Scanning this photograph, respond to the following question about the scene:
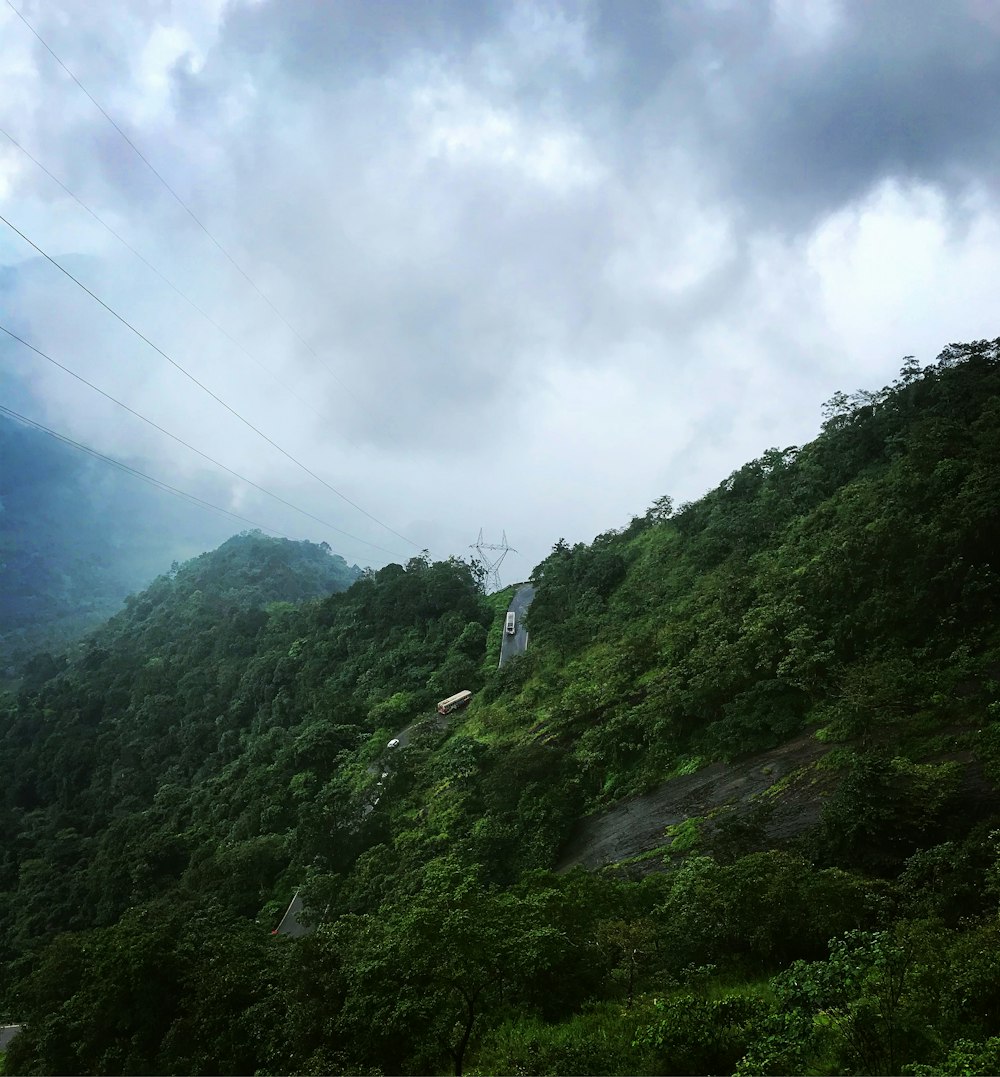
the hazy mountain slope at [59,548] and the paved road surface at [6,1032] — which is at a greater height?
the hazy mountain slope at [59,548]

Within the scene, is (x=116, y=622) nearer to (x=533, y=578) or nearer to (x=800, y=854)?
(x=533, y=578)

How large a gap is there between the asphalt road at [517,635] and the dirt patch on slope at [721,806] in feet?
83.0

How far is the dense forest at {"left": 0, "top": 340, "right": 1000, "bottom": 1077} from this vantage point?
1057cm

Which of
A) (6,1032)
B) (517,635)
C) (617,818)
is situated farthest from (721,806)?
(517,635)

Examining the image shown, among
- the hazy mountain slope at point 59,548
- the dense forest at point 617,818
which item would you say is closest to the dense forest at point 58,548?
the hazy mountain slope at point 59,548

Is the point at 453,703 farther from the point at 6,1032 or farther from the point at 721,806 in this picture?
the point at 6,1032

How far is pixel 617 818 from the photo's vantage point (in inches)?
923

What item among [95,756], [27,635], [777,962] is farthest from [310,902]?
[27,635]

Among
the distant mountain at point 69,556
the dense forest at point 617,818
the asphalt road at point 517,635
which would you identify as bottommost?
the dense forest at point 617,818

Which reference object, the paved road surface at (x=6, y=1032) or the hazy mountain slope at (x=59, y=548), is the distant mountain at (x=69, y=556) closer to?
the hazy mountain slope at (x=59, y=548)

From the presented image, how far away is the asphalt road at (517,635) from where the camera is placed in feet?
171

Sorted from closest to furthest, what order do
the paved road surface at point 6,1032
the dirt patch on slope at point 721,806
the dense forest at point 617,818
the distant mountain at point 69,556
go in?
the dense forest at point 617,818 → the dirt patch on slope at point 721,806 → the paved road surface at point 6,1032 → the distant mountain at point 69,556

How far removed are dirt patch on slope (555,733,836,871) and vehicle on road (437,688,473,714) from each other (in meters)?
21.0

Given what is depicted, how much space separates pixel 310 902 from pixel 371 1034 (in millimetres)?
12788
